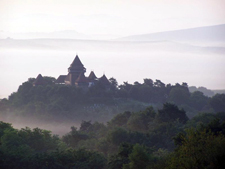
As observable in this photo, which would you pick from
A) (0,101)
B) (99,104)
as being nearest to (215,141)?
(99,104)

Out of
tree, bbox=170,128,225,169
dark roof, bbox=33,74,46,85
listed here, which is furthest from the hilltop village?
tree, bbox=170,128,225,169

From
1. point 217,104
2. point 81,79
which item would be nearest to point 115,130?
point 81,79

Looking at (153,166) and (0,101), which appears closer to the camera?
(153,166)

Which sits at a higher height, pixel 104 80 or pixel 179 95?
pixel 104 80

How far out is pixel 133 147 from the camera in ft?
98.0

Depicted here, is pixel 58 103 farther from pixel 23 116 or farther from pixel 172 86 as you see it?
pixel 172 86

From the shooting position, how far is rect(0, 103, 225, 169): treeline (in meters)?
23.8

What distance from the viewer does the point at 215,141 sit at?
24.2 meters

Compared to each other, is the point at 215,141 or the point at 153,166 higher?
the point at 215,141

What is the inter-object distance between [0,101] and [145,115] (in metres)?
37.1

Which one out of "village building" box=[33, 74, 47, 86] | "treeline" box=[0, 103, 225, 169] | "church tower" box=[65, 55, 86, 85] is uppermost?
"church tower" box=[65, 55, 86, 85]

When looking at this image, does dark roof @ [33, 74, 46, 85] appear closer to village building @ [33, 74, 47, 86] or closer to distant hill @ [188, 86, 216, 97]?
village building @ [33, 74, 47, 86]

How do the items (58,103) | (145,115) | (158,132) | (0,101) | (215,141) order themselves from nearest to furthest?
(215,141) < (158,132) < (145,115) < (58,103) < (0,101)

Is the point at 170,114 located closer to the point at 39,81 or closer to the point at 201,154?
the point at 201,154
